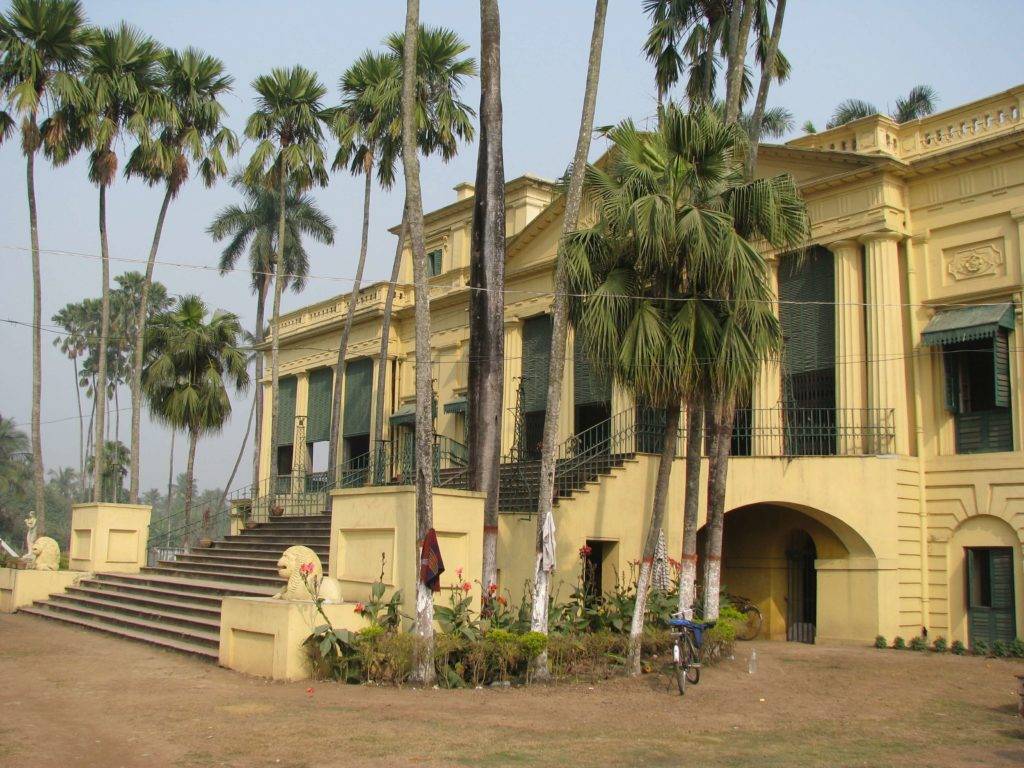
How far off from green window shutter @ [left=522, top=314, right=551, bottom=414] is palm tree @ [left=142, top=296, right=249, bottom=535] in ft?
27.8

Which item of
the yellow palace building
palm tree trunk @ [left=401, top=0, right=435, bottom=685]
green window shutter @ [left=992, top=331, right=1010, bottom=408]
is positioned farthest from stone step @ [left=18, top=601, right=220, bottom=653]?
green window shutter @ [left=992, top=331, right=1010, bottom=408]

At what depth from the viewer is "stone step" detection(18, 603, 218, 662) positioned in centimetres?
1627

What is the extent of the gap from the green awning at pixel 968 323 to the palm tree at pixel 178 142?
19.7 meters

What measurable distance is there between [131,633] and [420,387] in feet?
27.2

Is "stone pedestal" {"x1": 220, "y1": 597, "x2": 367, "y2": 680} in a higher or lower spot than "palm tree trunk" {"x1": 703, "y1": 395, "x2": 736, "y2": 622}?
lower

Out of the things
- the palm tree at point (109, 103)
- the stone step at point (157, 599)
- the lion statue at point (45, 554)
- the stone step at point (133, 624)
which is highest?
the palm tree at point (109, 103)

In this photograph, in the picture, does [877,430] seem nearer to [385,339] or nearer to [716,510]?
[716,510]

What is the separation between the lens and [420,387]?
14211 millimetres

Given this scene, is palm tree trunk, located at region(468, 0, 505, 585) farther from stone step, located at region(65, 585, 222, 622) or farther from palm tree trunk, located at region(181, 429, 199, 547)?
palm tree trunk, located at region(181, 429, 199, 547)

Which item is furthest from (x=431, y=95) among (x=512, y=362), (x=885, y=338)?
(x=885, y=338)

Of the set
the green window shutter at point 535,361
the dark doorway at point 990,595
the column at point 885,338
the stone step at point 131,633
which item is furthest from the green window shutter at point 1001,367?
the stone step at point 131,633

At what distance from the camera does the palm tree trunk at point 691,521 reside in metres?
15.4

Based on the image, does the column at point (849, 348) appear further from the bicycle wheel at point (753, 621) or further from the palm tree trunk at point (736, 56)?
the palm tree trunk at point (736, 56)

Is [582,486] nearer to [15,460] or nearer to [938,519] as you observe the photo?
[938,519]
